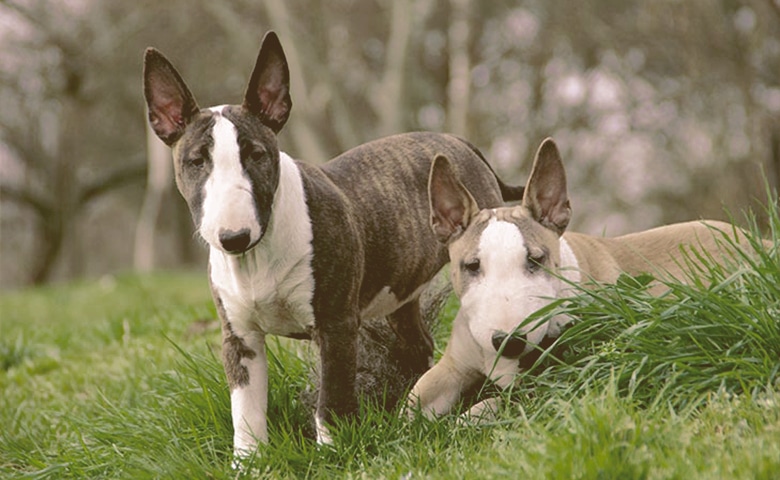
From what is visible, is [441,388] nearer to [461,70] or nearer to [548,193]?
[548,193]

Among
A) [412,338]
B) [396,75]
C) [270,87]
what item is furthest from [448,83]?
[270,87]

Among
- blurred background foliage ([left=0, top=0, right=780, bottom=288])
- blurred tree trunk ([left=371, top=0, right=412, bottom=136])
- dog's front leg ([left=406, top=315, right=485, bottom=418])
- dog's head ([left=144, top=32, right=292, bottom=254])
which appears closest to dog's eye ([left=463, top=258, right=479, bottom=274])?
dog's front leg ([left=406, top=315, right=485, bottom=418])

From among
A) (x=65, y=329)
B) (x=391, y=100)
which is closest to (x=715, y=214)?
(x=391, y=100)

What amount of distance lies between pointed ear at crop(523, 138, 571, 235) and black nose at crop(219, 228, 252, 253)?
1368mm

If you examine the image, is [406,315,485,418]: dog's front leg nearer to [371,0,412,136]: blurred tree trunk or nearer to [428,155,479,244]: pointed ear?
[428,155,479,244]: pointed ear

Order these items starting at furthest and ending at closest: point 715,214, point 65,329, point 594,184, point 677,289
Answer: point 594,184 < point 715,214 < point 65,329 < point 677,289

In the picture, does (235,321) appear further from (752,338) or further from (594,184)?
(594,184)

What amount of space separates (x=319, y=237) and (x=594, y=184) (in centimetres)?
1542

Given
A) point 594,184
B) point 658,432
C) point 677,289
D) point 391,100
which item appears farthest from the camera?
point 594,184

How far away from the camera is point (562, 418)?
10.8ft

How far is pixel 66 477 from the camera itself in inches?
157

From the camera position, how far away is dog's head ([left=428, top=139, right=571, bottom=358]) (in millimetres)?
3557

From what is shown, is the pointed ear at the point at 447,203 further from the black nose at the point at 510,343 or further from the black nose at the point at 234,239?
the black nose at the point at 234,239

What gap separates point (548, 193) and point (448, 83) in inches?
534
